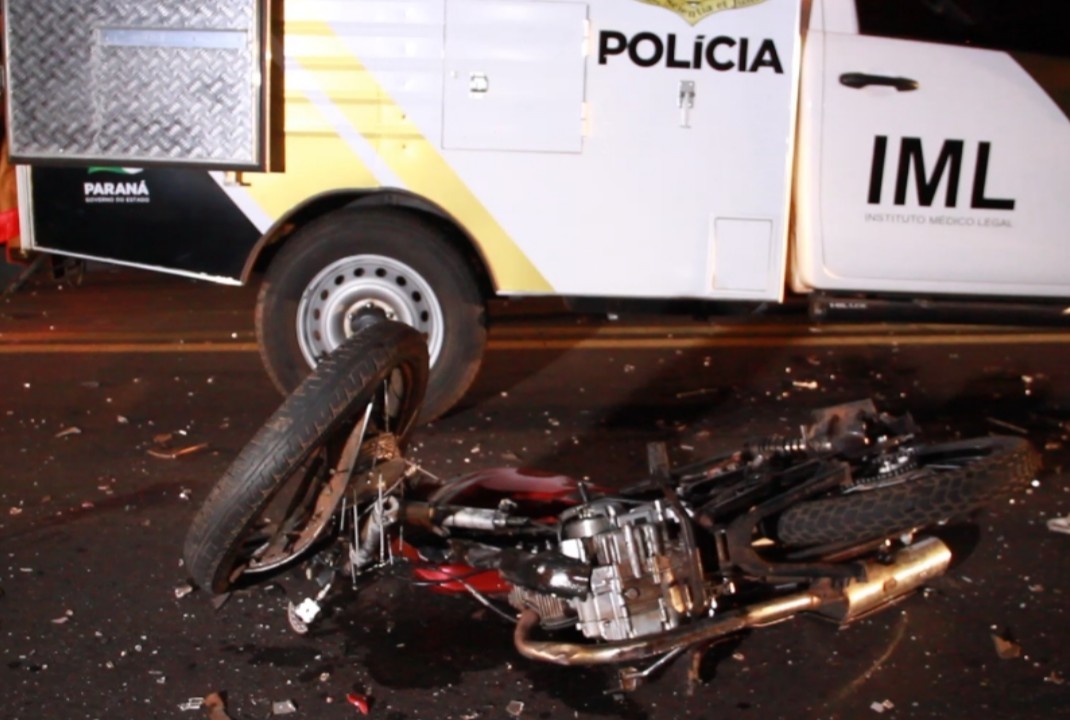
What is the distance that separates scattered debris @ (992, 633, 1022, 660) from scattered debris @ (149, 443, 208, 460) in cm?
328

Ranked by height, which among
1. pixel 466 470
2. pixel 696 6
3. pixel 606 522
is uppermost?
pixel 696 6

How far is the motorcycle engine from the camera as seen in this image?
3.30 metres

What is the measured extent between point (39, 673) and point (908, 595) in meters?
2.65

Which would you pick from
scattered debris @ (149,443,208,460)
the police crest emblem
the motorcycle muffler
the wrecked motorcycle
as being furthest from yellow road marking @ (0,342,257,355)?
the motorcycle muffler

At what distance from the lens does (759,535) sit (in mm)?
3564

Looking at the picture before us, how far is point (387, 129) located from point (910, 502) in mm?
2898

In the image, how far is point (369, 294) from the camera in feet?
18.3

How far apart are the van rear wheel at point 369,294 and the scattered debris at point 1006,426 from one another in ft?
8.05

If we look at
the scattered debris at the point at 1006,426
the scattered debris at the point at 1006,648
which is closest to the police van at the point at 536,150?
the scattered debris at the point at 1006,426

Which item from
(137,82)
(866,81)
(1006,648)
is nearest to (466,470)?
(137,82)

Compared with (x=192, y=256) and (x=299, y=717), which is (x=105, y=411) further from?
(x=299, y=717)

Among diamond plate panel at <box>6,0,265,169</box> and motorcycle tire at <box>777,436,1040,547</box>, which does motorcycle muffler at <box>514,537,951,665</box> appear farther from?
diamond plate panel at <box>6,0,265,169</box>

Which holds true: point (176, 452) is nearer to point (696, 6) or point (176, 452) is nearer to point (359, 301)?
point (359, 301)

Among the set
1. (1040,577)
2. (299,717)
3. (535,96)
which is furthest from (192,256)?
(1040,577)
